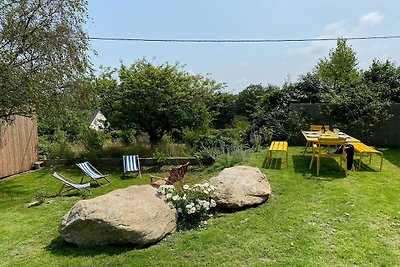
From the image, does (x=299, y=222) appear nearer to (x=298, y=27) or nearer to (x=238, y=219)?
(x=238, y=219)

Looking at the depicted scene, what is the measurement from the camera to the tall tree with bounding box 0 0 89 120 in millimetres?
7113

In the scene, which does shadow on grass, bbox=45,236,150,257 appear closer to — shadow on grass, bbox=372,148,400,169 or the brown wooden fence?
shadow on grass, bbox=372,148,400,169

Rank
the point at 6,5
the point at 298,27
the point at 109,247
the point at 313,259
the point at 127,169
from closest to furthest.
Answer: the point at 313,259 < the point at 109,247 < the point at 6,5 < the point at 127,169 < the point at 298,27

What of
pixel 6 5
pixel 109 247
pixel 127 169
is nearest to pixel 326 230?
pixel 109 247

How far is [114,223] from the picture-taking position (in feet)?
12.0

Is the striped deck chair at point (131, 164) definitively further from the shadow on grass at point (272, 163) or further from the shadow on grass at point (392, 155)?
Answer: the shadow on grass at point (392, 155)

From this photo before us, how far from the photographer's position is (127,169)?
8547 mm

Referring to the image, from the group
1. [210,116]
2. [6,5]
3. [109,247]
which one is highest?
[6,5]

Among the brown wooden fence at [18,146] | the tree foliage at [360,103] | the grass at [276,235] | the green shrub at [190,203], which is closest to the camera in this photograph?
the grass at [276,235]

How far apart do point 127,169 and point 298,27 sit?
9.06m

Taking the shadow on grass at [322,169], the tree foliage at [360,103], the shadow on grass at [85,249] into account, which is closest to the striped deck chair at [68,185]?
the shadow on grass at [85,249]

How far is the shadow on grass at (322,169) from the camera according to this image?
6.32 meters

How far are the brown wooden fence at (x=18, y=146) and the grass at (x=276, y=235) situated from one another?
13.2ft

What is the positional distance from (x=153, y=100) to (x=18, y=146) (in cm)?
437
